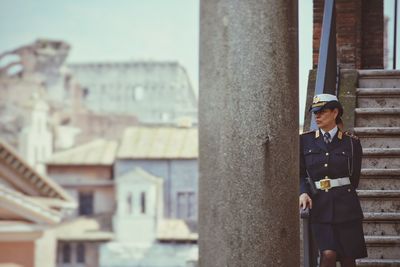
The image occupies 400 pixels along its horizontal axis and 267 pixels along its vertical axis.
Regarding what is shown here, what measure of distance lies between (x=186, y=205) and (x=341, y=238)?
144ft

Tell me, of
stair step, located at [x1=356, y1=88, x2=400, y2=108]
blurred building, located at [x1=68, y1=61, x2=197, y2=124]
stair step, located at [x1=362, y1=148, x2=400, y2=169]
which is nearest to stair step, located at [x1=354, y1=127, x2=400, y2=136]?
stair step, located at [x1=362, y1=148, x2=400, y2=169]

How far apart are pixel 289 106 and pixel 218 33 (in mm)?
379

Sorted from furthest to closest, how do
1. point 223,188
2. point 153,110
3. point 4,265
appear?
1. point 153,110
2. point 4,265
3. point 223,188

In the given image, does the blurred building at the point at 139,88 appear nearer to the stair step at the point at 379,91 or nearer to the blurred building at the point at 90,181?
the blurred building at the point at 90,181

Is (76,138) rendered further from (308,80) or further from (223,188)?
(223,188)

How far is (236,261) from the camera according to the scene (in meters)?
3.02

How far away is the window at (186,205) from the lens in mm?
48188

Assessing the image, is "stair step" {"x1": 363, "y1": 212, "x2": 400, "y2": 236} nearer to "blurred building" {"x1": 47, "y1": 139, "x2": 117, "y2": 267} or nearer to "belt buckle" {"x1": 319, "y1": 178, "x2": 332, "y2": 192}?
"belt buckle" {"x1": 319, "y1": 178, "x2": 332, "y2": 192}

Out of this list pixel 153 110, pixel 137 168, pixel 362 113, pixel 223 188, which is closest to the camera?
pixel 223 188

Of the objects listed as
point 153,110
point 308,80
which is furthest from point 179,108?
point 308,80

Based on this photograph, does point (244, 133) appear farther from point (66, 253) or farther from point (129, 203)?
point (129, 203)

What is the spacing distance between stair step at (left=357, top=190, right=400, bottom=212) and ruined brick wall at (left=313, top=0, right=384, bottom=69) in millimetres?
2651

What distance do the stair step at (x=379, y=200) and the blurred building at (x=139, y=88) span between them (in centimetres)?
5353

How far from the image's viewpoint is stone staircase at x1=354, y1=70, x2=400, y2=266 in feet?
20.0
